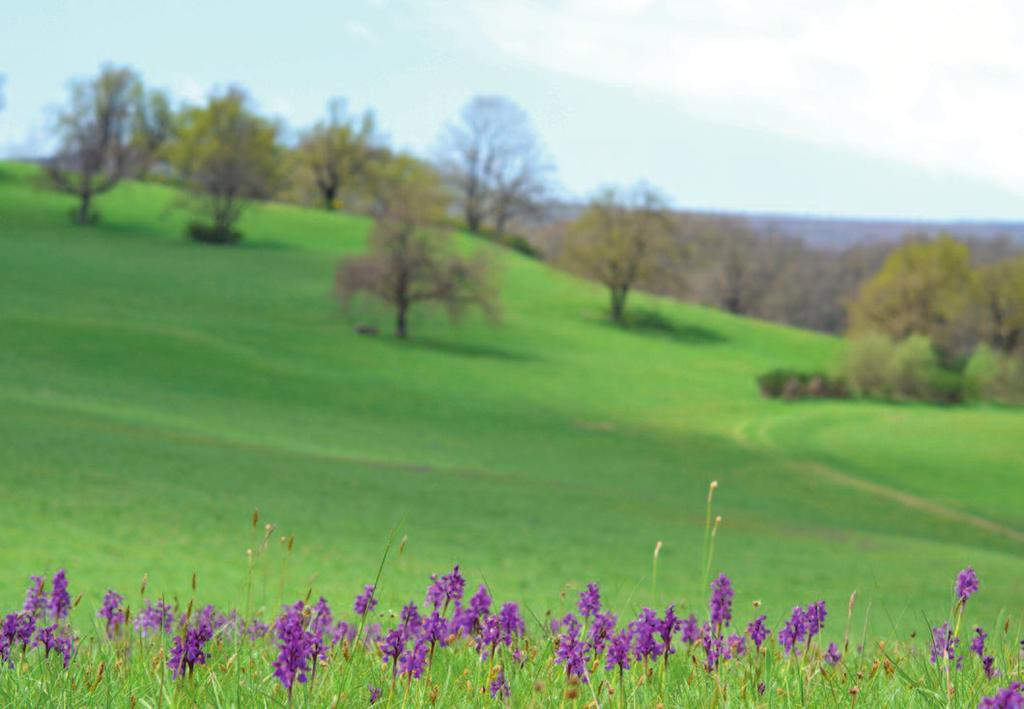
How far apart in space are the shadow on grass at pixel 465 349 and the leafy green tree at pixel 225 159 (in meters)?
23.6

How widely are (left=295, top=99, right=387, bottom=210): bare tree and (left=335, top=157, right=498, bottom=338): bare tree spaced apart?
4880 centimetres

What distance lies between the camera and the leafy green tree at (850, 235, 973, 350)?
63562mm

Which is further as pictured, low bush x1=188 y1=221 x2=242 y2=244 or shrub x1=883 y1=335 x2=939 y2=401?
low bush x1=188 y1=221 x2=242 y2=244

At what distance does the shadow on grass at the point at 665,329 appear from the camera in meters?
62.4

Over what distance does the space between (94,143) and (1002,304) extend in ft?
173

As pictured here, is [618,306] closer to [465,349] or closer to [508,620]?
[465,349]

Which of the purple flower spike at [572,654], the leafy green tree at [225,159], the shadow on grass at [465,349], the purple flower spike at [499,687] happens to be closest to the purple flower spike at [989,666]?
the purple flower spike at [572,654]

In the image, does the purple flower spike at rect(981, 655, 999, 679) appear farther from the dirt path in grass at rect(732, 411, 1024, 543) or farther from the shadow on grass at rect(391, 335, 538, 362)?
the shadow on grass at rect(391, 335, 538, 362)

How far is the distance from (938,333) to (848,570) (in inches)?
1947

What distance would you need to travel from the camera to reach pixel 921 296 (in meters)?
64.5

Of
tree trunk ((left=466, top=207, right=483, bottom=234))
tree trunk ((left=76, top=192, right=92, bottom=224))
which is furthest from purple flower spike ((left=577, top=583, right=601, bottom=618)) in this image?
tree trunk ((left=466, top=207, right=483, bottom=234))

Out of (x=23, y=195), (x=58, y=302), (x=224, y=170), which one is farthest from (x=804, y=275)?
(x=58, y=302)

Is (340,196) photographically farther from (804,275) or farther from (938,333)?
(938,333)

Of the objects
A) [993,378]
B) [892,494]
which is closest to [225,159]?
[993,378]
